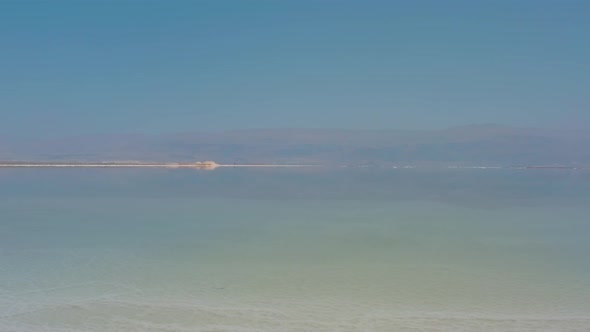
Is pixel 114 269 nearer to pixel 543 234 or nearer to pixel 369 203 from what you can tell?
pixel 543 234

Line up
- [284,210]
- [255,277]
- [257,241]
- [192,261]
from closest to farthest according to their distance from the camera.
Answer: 1. [255,277]
2. [192,261]
3. [257,241]
4. [284,210]

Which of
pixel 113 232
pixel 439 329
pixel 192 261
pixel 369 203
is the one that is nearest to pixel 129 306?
pixel 192 261

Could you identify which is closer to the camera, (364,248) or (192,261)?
(192,261)

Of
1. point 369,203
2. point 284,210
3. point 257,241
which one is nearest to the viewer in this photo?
point 257,241

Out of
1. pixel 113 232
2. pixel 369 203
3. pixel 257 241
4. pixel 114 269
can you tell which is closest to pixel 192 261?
pixel 114 269

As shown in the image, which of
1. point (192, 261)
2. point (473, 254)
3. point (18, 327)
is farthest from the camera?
point (473, 254)

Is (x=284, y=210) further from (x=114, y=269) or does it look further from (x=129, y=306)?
(x=129, y=306)
